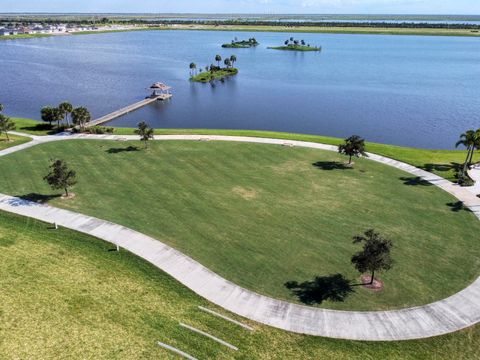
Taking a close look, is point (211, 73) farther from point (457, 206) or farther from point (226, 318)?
point (226, 318)

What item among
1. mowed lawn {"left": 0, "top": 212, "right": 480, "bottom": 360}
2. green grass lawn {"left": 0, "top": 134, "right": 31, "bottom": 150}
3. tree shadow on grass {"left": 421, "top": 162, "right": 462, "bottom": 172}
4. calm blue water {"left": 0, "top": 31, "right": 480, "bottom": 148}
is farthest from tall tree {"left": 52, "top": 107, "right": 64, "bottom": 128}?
tree shadow on grass {"left": 421, "top": 162, "right": 462, "bottom": 172}

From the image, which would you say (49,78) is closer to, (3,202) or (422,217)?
(3,202)

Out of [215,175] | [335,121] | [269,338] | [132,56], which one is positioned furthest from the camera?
[132,56]

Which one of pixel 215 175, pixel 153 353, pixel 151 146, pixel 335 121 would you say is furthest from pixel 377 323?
pixel 335 121

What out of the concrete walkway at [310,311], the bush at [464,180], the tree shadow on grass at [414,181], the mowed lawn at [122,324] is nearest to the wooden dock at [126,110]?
the concrete walkway at [310,311]

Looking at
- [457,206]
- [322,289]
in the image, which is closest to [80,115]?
[322,289]

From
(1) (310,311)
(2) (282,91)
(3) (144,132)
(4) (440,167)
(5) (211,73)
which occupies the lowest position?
(1) (310,311)
